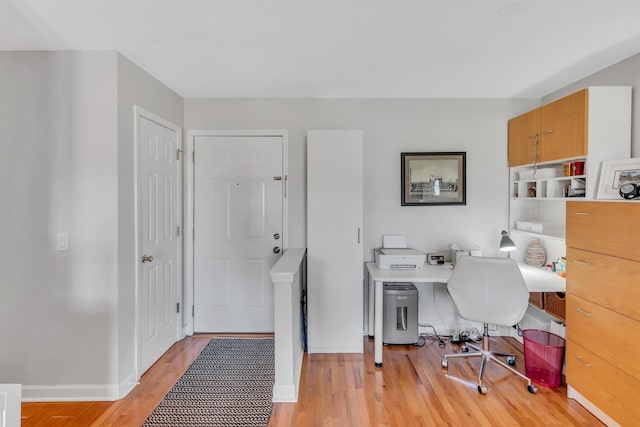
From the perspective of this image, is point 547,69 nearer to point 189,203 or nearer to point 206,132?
point 206,132

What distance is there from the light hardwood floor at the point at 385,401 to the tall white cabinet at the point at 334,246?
9.5 inches

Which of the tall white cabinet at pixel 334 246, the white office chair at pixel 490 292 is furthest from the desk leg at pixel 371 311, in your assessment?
the white office chair at pixel 490 292

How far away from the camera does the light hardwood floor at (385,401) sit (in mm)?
2008

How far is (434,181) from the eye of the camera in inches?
126

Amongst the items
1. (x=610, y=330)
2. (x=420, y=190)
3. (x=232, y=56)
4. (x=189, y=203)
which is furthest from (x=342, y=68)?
(x=610, y=330)

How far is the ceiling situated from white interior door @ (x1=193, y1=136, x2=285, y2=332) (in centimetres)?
66

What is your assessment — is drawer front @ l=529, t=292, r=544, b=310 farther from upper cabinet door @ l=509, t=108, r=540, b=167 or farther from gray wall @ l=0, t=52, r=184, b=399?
gray wall @ l=0, t=52, r=184, b=399

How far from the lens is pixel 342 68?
2.50 meters

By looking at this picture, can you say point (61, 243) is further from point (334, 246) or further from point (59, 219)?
point (334, 246)

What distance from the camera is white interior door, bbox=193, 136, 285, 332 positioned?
127 inches

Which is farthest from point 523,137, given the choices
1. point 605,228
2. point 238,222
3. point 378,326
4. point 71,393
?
point 71,393

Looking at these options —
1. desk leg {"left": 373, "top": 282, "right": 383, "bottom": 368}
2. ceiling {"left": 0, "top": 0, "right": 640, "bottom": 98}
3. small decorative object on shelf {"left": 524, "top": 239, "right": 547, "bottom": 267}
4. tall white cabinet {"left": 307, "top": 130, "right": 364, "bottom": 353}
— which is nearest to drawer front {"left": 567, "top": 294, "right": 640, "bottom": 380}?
small decorative object on shelf {"left": 524, "top": 239, "right": 547, "bottom": 267}

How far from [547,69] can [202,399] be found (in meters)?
3.59

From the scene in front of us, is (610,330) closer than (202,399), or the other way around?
(610,330)
